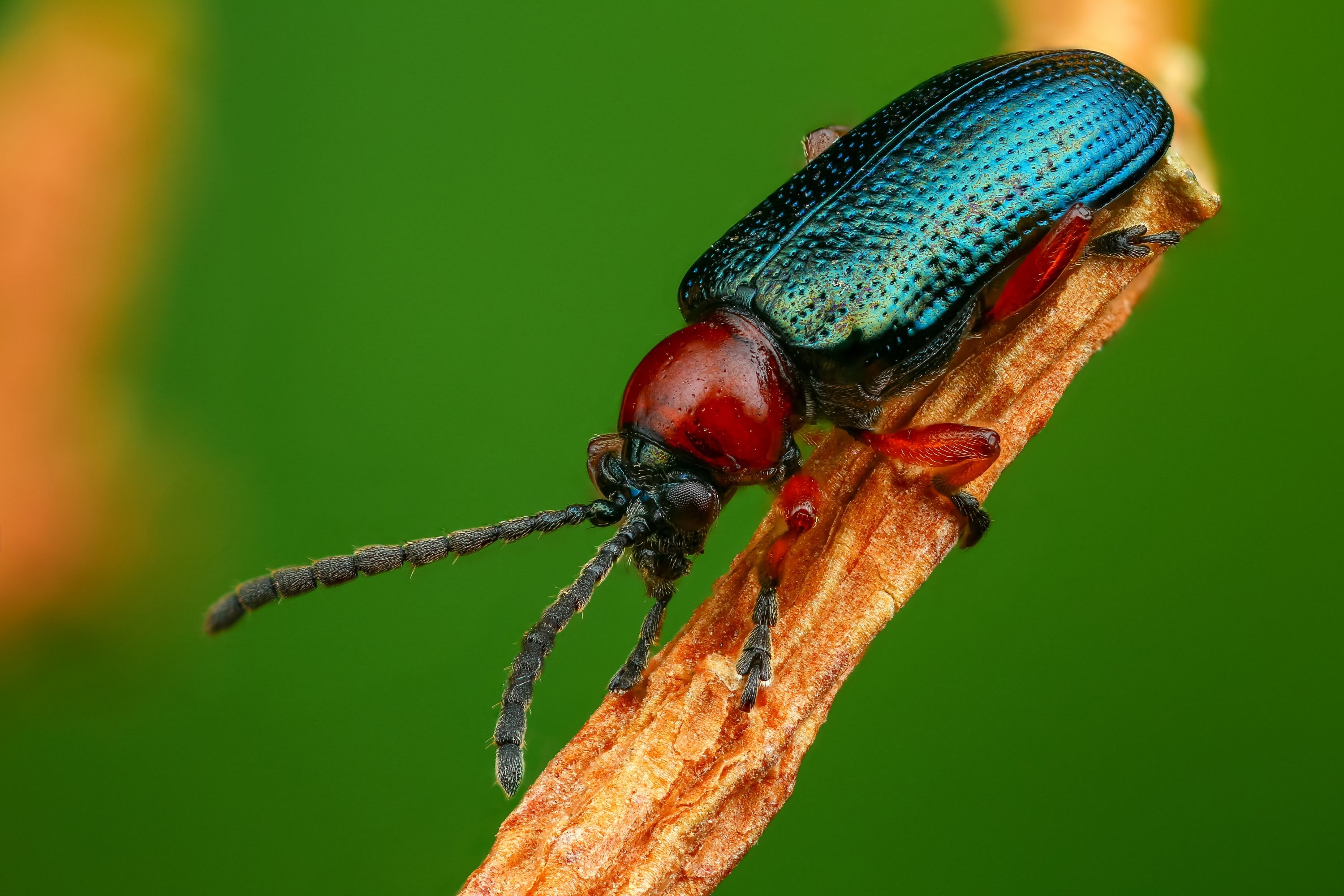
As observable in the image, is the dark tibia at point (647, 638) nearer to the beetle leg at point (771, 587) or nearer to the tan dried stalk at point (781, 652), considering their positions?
the tan dried stalk at point (781, 652)

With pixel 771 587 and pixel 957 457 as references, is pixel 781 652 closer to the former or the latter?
pixel 771 587

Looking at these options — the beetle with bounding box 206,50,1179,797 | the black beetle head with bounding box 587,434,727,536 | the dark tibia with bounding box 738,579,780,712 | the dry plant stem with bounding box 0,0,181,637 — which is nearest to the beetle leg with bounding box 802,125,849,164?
the beetle with bounding box 206,50,1179,797

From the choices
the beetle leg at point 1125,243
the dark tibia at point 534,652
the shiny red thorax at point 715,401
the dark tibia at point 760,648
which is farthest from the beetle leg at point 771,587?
the beetle leg at point 1125,243

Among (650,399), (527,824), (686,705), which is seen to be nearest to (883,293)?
(650,399)

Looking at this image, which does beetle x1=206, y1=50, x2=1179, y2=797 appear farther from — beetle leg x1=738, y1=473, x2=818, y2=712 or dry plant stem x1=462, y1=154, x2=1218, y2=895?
dry plant stem x1=462, y1=154, x2=1218, y2=895

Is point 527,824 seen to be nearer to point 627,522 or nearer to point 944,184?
point 627,522

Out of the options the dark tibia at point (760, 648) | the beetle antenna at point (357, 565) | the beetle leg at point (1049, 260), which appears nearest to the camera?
the dark tibia at point (760, 648)
